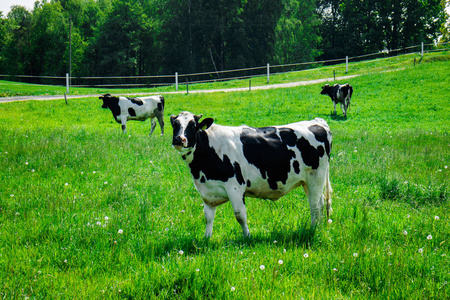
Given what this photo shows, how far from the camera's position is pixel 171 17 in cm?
6341

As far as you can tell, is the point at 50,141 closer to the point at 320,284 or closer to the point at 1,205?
the point at 1,205

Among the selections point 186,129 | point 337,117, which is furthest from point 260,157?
point 337,117

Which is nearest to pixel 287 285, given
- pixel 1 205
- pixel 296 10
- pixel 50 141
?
pixel 1 205

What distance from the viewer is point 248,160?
209 inches

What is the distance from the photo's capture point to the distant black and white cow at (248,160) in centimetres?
503

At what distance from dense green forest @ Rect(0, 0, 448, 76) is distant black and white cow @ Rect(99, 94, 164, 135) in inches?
1723

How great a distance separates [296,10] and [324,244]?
72315mm

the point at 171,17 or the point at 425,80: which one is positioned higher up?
the point at 171,17

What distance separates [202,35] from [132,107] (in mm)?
47036

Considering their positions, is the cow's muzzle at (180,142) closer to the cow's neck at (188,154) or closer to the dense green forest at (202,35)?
the cow's neck at (188,154)

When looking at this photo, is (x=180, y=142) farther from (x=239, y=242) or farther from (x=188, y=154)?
(x=239, y=242)

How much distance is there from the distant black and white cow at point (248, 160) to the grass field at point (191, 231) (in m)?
0.49

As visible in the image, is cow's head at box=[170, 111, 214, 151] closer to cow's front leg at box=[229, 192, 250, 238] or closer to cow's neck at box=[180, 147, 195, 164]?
cow's neck at box=[180, 147, 195, 164]

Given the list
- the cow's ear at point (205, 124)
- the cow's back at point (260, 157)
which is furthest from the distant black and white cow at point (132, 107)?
the cow's ear at point (205, 124)
